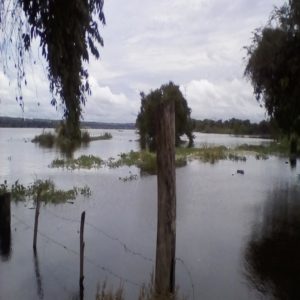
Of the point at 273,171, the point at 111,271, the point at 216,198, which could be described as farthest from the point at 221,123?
the point at 111,271

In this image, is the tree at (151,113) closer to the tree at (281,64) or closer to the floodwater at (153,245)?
the floodwater at (153,245)

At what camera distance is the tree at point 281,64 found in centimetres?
1580

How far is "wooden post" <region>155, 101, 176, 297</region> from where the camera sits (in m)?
7.71

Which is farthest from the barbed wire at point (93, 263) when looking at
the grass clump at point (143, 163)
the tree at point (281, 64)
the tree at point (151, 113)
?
the tree at point (151, 113)

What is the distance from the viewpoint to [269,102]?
1845 cm

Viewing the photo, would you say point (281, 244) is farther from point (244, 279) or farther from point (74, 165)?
point (74, 165)

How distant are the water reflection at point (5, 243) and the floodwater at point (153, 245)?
32mm

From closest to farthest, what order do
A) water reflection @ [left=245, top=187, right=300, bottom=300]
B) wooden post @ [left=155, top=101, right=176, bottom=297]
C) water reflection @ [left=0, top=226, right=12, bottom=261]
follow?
wooden post @ [left=155, top=101, right=176, bottom=297], water reflection @ [left=245, top=187, right=300, bottom=300], water reflection @ [left=0, top=226, right=12, bottom=261]

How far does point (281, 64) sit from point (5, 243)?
11.6 m

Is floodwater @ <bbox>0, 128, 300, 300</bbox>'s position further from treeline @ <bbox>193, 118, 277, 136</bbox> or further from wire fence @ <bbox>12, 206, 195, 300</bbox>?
treeline @ <bbox>193, 118, 277, 136</bbox>

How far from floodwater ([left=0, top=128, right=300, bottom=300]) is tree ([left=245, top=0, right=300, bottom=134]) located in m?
4.59

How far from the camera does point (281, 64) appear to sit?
641 inches

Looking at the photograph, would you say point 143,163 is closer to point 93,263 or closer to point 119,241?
point 119,241

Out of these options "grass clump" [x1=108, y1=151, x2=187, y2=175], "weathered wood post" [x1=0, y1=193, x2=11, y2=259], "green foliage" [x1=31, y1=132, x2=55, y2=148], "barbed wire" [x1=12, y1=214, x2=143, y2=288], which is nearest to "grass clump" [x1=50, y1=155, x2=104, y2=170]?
"grass clump" [x1=108, y1=151, x2=187, y2=175]
